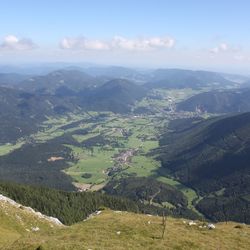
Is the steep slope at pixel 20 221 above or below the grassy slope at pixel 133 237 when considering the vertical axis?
below

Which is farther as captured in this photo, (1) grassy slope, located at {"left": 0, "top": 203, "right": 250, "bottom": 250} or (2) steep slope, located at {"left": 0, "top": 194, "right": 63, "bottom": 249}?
(2) steep slope, located at {"left": 0, "top": 194, "right": 63, "bottom": 249}

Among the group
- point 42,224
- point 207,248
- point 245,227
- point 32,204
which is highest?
point 207,248

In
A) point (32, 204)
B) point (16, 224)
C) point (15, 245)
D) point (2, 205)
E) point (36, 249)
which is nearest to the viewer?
point (36, 249)

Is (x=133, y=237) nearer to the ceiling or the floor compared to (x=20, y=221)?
nearer to the ceiling

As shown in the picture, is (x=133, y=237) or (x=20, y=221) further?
(x=20, y=221)

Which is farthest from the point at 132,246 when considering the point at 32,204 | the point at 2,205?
the point at 32,204

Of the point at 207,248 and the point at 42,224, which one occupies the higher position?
the point at 207,248

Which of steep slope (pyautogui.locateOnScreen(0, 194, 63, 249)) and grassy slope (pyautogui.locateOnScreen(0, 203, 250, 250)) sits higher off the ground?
grassy slope (pyautogui.locateOnScreen(0, 203, 250, 250))

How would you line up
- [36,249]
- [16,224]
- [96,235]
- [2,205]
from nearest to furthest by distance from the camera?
[36,249]
[96,235]
[16,224]
[2,205]

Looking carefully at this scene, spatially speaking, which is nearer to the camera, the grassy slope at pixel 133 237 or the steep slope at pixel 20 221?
the grassy slope at pixel 133 237

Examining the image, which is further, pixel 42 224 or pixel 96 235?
pixel 42 224

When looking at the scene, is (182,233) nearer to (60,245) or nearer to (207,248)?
(207,248)
